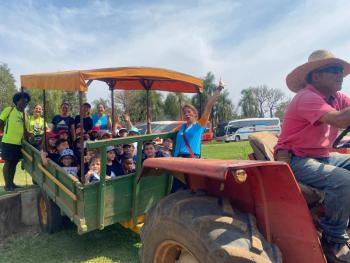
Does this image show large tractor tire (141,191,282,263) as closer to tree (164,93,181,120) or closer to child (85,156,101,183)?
child (85,156,101,183)

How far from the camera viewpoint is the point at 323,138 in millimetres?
2617

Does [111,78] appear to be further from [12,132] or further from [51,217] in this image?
[12,132]

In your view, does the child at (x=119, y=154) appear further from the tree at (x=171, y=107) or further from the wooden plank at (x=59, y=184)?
the tree at (x=171, y=107)

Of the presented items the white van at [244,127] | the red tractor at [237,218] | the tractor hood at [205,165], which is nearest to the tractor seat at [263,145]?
the red tractor at [237,218]

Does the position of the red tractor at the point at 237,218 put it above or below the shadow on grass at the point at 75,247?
above

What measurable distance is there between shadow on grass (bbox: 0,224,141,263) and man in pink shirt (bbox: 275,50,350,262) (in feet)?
8.67

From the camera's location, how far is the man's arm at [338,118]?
7.57 feet

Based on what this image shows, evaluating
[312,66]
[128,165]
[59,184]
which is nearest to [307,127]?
[312,66]

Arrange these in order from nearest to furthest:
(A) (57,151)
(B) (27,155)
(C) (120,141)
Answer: (C) (120,141), (A) (57,151), (B) (27,155)

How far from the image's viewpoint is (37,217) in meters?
5.78

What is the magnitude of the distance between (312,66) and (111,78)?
10.0 ft

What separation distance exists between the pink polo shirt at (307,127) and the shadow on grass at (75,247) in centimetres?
263

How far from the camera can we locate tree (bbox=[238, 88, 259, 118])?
197ft

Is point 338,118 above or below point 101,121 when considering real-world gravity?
above
